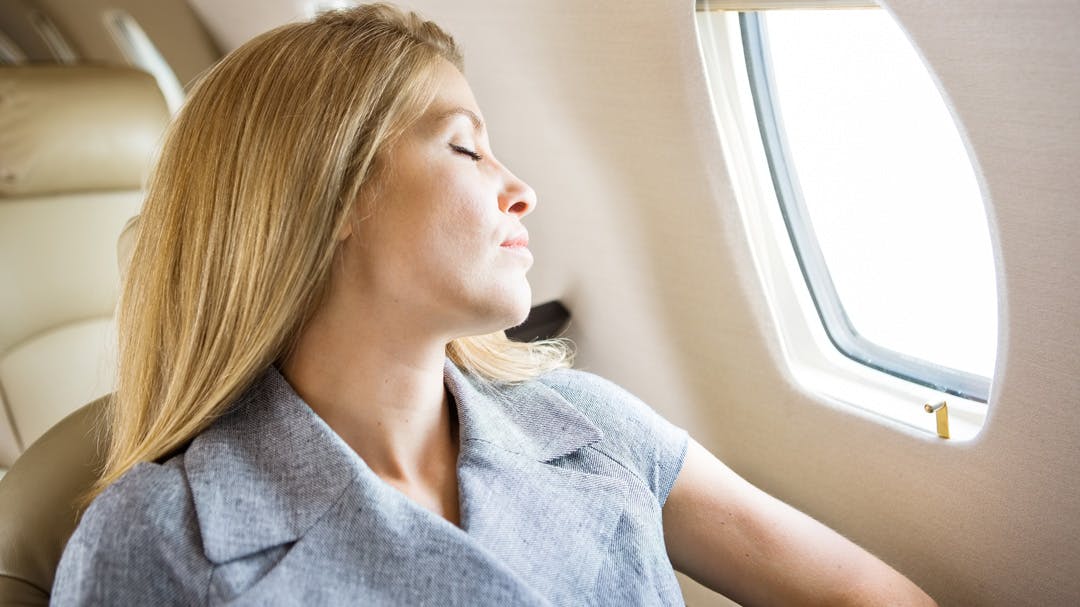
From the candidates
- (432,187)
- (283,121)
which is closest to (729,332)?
(432,187)

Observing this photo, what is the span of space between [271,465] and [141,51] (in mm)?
2250

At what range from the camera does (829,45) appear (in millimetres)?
1569

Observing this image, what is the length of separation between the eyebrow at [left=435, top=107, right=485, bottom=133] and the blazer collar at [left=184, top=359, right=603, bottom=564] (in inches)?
15.3

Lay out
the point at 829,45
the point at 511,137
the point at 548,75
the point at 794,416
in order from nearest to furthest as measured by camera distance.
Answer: the point at 829,45, the point at 794,416, the point at 548,75, the point at 511,137

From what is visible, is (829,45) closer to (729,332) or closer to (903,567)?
(729,332)

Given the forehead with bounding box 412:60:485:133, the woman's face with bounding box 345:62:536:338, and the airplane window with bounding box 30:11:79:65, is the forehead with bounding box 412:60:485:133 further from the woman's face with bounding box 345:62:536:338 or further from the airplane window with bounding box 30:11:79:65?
the airplane window with bounding box 30:11:79:65

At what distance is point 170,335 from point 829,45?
1086mm

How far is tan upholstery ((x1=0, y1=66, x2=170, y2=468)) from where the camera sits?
7.59 ft

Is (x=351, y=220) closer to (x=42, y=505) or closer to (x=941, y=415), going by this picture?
(x=42, y=505)

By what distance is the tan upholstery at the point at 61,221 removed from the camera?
231 cm

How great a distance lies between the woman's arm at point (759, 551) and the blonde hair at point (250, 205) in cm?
65

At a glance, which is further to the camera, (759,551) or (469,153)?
(759,551)

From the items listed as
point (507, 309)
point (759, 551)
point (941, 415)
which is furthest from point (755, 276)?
point (507, 309)

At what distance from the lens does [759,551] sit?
150 centimetres
